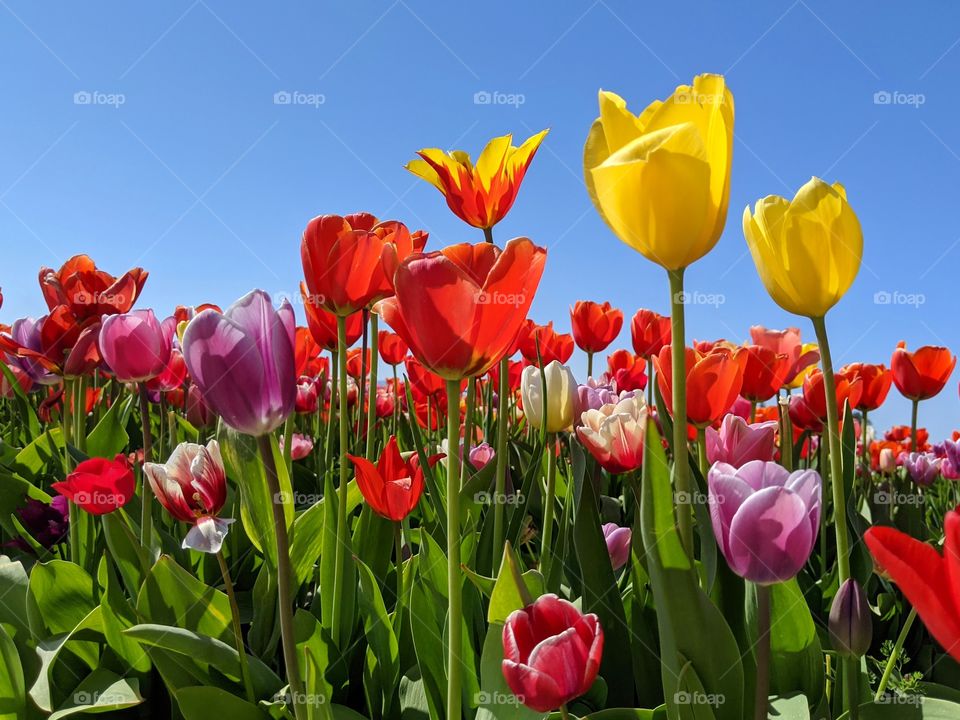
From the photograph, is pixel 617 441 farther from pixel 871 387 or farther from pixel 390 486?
pixel 871 387

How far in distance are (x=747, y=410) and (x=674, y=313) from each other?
164 centimetres

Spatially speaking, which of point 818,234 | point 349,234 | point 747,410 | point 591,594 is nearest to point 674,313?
point 818,234

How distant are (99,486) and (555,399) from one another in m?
0.88

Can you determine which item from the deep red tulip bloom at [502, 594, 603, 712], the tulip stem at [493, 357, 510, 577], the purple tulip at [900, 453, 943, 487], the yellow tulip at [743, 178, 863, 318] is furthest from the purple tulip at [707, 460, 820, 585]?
the purple tulip at [900, 453, 943, 487]

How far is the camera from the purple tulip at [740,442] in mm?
1307

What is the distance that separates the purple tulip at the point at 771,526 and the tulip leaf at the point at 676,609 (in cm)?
6

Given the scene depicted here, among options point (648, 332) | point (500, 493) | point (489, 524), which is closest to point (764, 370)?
point (648, 332)

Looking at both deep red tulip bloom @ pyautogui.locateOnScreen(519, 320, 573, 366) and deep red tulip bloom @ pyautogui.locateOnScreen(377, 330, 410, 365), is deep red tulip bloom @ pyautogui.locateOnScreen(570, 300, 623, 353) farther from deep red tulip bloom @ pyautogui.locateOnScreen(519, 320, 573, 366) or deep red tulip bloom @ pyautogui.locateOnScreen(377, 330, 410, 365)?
deep red tulip bloom @ pyautogui.locateOnScreen(377, 330, 410, 365)

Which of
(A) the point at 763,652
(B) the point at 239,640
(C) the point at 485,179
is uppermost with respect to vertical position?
(C) the point at 485,179

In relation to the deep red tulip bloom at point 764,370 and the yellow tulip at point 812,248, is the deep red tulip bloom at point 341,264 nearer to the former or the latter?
the yellow tulip at point 812,248

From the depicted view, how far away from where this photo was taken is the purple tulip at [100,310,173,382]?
170 cm

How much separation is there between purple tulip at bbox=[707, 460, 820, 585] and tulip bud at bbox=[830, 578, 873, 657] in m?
0.10

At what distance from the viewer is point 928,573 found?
1.85 feet

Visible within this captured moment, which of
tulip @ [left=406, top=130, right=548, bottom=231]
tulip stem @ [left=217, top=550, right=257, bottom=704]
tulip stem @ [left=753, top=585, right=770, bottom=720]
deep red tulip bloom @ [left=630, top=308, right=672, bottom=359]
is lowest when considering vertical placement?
tulip stem @ [left=217, top=550, right=257, bottom=704]
